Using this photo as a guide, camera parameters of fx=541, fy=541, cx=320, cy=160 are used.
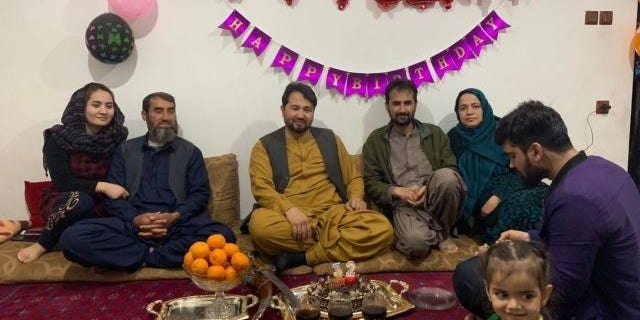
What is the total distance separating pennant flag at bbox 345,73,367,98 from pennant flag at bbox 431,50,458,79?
49cm

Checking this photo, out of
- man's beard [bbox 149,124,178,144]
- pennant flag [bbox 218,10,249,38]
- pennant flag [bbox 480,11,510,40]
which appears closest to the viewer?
man's beard [bbox 149,124,178,144]

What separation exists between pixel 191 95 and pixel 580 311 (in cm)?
271

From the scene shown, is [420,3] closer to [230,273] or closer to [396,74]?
[396,74]

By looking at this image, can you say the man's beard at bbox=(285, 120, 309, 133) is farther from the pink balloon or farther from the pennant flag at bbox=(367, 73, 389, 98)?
the pink balloon

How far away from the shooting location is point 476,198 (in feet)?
10.9

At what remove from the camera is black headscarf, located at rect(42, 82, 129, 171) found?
3.15m

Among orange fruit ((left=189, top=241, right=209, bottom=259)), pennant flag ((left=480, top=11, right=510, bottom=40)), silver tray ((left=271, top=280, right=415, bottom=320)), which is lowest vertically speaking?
silver tray ((left=271, top=280, right=415, bottom=320))

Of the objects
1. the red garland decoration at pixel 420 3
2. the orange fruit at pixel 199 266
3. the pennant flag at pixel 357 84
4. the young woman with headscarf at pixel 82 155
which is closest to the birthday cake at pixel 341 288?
the orange fruit at pixel 199 266

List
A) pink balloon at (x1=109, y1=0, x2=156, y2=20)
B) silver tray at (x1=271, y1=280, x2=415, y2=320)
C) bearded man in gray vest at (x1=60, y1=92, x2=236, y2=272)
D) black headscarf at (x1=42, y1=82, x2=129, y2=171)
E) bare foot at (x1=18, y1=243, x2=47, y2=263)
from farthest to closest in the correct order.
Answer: pink balloon at (x1=109, y1=0, x2=156, y2=20), black headscarf at (x1=42, y1=82, x2=129, y2=171), bare foot at (x1=18, y1=243, x2=47, y2=263), bearded man in gray vest at (x1=60, y1=92, x2=236, y2=272), silver tray at (x1=271, y1=280, x2=415, y2=320)

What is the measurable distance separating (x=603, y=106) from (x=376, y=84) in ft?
5.30

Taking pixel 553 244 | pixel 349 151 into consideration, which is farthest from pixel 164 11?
pixel 553 244

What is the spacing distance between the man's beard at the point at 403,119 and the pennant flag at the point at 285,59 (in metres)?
0.80

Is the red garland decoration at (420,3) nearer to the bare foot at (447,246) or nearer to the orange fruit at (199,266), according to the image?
the bare foot at (447,246)

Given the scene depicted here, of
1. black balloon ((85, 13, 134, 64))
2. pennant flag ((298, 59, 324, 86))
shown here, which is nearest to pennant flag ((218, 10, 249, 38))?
pennant flag ((298, 59, 324, 86))
